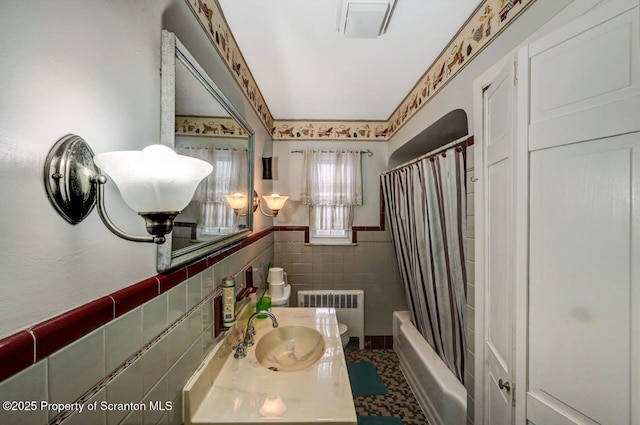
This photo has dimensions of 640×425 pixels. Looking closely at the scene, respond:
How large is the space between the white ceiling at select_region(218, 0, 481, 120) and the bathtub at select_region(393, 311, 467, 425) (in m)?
2.01

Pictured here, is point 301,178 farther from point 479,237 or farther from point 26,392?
point 26,392

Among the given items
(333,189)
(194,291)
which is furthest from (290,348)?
(333,189)

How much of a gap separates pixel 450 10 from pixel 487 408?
1756mm

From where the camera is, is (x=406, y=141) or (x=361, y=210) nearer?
(x=406, y=141)

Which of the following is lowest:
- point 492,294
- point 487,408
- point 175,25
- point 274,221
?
point 487,408

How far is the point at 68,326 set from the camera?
42 centimetres

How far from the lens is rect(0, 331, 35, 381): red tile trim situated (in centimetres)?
33

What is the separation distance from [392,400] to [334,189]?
72.5 inches

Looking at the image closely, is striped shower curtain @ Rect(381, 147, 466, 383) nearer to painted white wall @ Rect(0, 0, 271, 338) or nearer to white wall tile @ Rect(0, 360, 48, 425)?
painted white wall @ Rect(0, 0, 271, 338)

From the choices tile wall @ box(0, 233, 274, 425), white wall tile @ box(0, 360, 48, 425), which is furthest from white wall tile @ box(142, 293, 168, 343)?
white wall tile @ box(0, 360, 48, 425)

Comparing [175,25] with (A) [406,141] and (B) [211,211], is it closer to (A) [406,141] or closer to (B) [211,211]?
(B) [211,211]

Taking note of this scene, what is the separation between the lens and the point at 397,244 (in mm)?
2295

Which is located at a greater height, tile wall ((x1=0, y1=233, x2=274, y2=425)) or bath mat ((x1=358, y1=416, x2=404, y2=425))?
tile wall ((x1=0, y1=233, x2=274, y2=425))

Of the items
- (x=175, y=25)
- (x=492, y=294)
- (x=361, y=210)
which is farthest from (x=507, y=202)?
(x=361, y=210)
